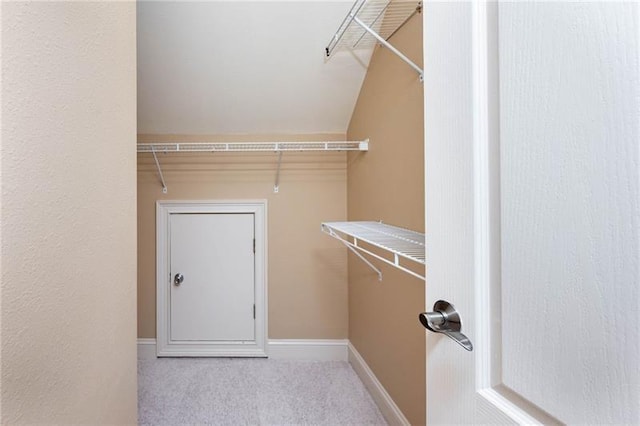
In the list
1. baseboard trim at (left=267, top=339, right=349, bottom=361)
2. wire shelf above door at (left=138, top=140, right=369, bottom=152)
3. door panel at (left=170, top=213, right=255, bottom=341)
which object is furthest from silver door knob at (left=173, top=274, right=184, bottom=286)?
wire shelf above door at (left=138, top=140, right=369, bottom=152)

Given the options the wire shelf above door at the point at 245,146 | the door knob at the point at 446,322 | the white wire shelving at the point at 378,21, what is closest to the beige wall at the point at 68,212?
the door knob at the point at 446,322

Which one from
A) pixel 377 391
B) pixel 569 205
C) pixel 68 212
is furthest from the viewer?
pixel 377 391

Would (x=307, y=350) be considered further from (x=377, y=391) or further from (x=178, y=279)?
(x=178, y=279)

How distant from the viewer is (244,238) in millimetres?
2619

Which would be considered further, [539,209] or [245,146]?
[245,146]

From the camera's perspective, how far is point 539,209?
16.2 inches

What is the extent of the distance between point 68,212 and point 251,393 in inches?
68.0

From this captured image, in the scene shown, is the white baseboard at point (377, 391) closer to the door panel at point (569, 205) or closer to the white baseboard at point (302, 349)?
the white baseboard at point (302, 349)

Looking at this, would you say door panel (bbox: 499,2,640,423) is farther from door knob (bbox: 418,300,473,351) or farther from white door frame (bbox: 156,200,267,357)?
white door frame (bbox: 156,200,267,357)

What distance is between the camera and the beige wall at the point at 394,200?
1.47 m

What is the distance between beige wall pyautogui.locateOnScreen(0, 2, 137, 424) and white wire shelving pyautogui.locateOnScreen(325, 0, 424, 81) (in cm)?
91

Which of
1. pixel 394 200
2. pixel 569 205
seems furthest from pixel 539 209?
pixel 394 200

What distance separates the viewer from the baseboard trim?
8.46ft

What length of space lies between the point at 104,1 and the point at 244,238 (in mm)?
1863
